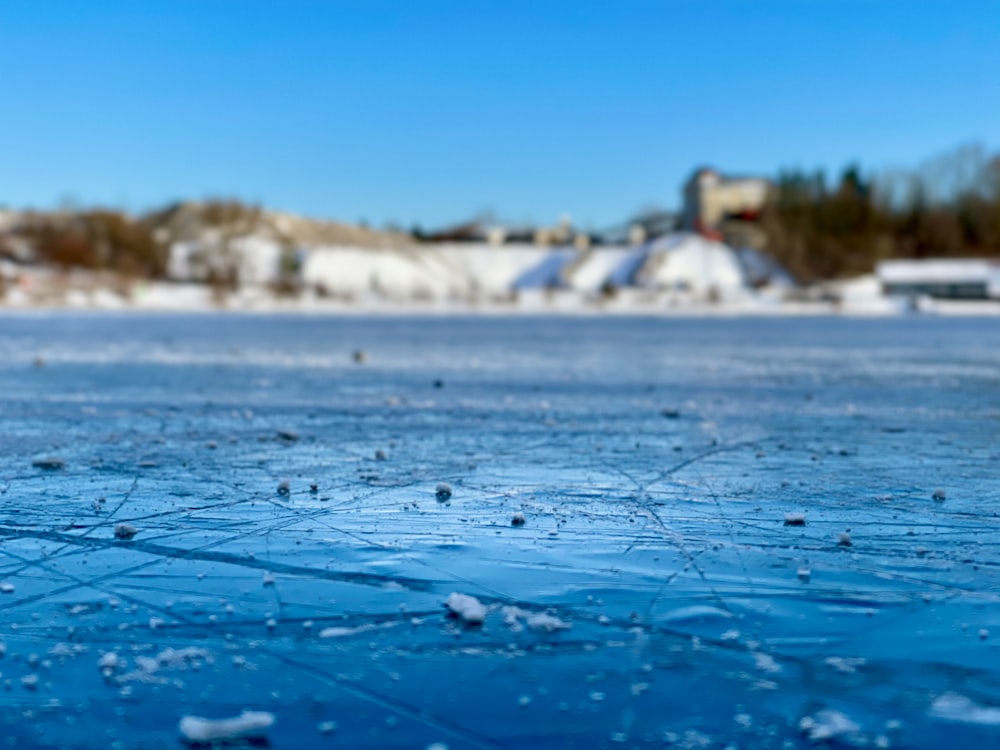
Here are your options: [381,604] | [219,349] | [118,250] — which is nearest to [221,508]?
[381,604]

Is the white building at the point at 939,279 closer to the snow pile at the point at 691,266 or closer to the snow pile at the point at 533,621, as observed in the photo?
the snow pile at the point at 691,266

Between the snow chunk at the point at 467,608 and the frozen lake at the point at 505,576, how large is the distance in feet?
0.17

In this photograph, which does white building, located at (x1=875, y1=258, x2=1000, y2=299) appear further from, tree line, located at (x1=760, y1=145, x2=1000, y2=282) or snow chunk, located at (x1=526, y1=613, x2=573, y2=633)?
snow chunk, located at (x1=526, y1=613, x2=573, y2=633)

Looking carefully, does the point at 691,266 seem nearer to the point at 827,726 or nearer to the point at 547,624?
the point at 547,624

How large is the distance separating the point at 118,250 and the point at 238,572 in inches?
3145

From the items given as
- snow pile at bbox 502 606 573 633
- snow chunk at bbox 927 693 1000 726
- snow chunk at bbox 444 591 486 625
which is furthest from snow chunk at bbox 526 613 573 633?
snow chunk at bbox 927 693 1000 726

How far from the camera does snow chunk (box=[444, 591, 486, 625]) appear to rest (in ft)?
11.7

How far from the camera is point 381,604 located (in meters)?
3.78

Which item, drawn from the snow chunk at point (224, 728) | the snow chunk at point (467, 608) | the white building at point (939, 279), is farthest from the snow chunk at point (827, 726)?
the white building at point (939, 279)

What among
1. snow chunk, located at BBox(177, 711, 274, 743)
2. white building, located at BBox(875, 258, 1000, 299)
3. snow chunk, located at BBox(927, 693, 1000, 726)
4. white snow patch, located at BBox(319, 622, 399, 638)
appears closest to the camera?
snow chunk, located at BBox(177, 711, 274, 743)

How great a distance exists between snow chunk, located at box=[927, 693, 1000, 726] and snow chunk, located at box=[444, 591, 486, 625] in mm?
1357

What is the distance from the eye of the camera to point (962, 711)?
285cm

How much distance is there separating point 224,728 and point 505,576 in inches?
62.5

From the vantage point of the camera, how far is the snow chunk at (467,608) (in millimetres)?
3578
